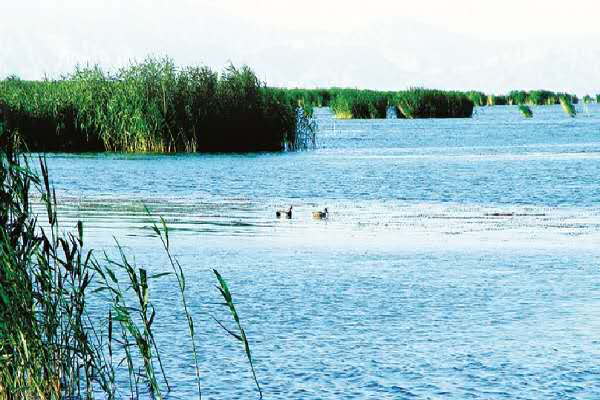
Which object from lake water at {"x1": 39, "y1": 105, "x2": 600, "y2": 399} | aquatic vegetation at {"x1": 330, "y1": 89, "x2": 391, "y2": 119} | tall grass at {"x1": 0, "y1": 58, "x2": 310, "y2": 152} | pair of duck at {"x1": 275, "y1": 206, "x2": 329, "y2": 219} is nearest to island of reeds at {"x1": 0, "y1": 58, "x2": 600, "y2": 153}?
tall grass at {"x1": 0, "y1": 58, "x2": 310, "y2": 152}

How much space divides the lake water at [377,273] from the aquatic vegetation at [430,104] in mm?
39105

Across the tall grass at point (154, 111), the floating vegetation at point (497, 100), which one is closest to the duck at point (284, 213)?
the tall grass at point (154, 111)

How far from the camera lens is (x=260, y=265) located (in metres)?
13.0

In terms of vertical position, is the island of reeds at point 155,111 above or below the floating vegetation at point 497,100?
above

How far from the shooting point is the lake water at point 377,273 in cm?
814

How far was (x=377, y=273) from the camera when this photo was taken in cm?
1238

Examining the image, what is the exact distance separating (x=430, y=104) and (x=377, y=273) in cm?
5656

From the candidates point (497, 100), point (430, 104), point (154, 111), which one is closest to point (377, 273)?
point (154, 111)

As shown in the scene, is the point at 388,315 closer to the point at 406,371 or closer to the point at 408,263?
the point at 406,371

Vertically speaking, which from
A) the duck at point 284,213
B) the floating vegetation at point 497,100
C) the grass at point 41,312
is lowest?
the floating vegetation at point 497,100

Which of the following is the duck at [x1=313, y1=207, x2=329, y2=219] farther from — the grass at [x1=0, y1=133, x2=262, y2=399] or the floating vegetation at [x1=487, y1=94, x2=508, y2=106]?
the floating vegetation at [x1=487, y1=94, x2=508, y2=106]

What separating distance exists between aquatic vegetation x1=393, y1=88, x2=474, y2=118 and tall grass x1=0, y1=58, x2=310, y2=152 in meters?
31.6

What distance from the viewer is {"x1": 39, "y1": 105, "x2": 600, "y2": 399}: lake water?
8.14m

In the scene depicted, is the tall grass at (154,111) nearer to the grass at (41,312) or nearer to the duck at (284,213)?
the duck at (284,213)
